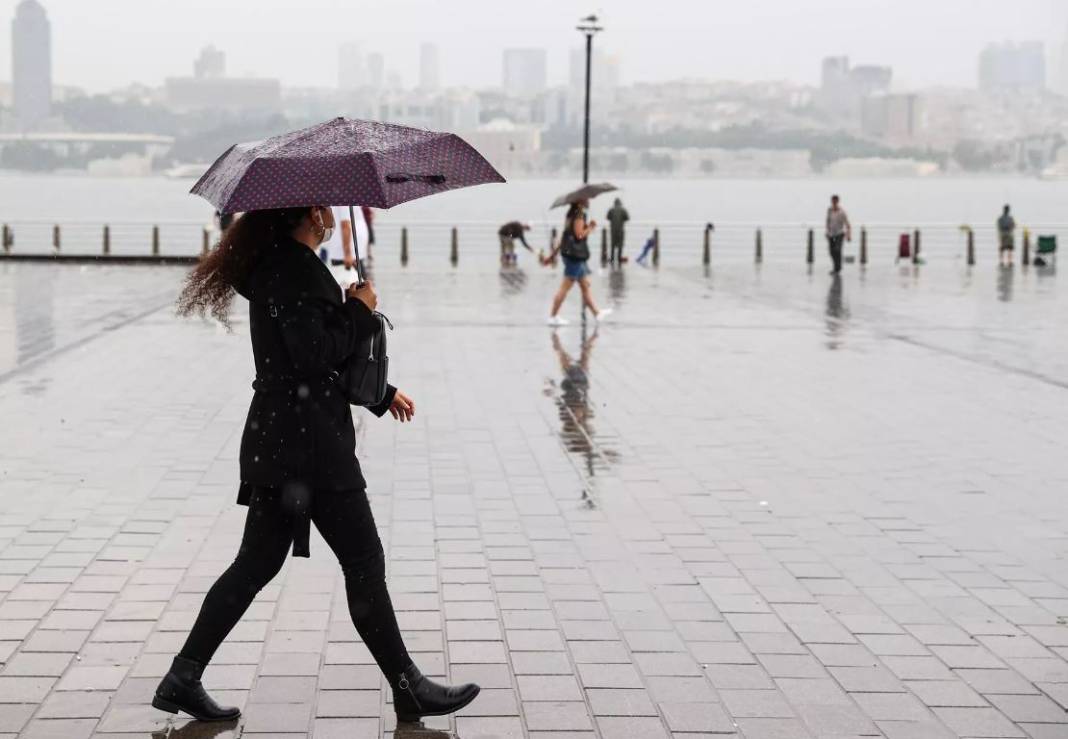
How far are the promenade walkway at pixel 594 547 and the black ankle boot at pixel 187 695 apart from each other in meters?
0.06

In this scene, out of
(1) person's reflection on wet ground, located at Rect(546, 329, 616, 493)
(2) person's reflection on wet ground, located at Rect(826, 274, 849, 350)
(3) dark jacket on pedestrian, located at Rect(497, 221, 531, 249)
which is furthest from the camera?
(3) dark jacket on pedestrian, located at Rect(497, 221, 531, 249)

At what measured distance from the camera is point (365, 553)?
4.66 metres

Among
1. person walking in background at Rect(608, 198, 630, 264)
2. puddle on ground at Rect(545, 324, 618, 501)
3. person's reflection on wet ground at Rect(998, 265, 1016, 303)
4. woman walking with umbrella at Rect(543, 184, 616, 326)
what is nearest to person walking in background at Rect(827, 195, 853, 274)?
person's reflection on wet ground at Rect(998, 265, 1016, 303)

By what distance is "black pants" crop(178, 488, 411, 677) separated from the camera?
464cm

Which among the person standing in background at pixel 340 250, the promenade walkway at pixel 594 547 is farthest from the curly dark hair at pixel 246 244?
the person standing in background at pixel 340 250

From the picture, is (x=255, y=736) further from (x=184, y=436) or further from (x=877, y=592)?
(x=184, y=436)

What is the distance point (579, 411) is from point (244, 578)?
662 centimetres

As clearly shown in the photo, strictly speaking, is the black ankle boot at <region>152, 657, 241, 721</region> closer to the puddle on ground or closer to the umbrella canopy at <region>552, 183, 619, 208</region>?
the puddle on ground

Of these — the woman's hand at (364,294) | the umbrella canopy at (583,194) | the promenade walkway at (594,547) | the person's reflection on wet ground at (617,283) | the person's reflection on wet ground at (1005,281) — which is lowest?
the promenade walkway at (594,547)

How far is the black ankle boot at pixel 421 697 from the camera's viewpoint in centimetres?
469

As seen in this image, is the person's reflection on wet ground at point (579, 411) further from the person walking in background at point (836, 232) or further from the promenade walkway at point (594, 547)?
the person walking in background at point (836, 232)

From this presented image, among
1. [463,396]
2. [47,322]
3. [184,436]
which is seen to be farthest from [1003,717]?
[47,322]

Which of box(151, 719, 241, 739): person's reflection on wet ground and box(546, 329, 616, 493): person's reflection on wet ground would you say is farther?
box(546, 329, 616, 493): person's reflection on wet ground

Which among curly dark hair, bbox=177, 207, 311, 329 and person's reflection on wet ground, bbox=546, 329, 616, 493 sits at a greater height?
curly dark hair, bbox=177, 207, 311, 329
